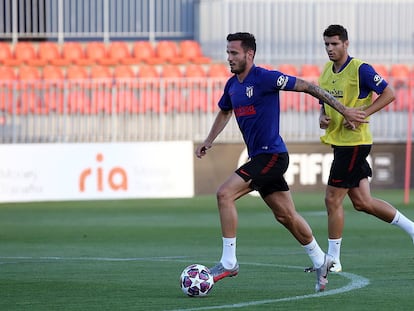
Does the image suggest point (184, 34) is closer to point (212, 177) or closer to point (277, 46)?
point (277, 46)

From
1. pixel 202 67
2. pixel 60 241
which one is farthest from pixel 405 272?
pixel 202 67

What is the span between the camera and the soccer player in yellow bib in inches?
414

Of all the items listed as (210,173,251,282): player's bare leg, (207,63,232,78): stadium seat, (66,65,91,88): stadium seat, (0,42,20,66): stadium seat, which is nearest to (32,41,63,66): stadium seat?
(0,42,20,66): stadium seat

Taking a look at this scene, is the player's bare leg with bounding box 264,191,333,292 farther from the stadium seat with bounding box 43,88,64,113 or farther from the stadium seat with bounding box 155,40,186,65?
the stadium seat with bounding box 155,40,186,65

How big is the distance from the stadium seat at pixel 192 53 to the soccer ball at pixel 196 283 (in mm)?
18803

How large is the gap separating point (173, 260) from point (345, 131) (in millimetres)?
2429

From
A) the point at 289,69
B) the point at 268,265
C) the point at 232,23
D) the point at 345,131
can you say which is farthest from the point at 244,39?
the point at 232,23

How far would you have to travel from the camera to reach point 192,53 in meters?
27.8

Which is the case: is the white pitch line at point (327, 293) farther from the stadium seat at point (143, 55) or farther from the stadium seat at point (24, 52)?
the stadium seat at point (24, 52)

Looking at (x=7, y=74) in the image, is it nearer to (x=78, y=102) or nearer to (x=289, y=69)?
(x=78, y=102)

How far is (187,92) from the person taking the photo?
79.8 feet

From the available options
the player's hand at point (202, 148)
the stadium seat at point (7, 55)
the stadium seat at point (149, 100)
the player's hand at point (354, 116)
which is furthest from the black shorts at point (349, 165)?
the stadium seat at point (7, 55)

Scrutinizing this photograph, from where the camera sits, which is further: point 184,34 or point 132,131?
point 184,34

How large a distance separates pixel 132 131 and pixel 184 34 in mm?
5403
